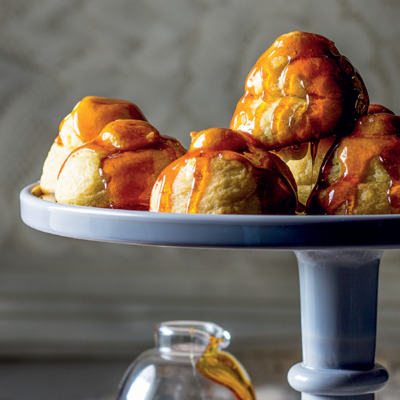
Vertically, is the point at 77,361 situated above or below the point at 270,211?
below

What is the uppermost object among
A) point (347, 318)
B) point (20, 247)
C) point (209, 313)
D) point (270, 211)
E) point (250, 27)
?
point (250, 27)

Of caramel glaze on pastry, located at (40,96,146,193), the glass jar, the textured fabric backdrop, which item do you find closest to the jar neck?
the glass jar

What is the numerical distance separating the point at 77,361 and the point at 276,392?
44 cm

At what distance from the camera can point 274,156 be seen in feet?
1.51

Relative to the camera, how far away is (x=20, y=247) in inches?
60.9

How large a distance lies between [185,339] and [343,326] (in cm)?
14

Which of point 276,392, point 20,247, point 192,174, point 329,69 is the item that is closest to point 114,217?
point 192,174

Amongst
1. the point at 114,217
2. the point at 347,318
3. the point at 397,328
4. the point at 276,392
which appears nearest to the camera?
the point at 114,217

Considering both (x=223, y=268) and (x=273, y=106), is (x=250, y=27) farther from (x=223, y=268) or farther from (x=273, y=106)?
(x=273, y=106)

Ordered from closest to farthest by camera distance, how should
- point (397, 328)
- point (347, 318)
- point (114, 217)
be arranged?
point (114, 217), point (347, 318), point (397, 328)

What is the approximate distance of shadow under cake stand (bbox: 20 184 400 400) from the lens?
0.38 meters

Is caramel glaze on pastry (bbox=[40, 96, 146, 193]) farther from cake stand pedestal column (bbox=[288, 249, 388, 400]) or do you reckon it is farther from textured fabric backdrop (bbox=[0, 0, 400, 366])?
textured fabric backdrop (bbox=[0, 0, 400, 366])

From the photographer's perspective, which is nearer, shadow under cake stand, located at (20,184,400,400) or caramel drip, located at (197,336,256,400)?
shadow under cake stand, located at (20,184,400,400)

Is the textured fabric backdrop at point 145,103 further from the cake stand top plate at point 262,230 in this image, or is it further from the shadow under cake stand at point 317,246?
the cake stand top plate at point 262,230
